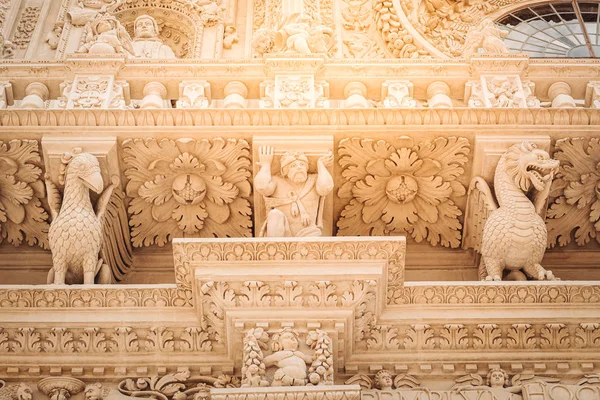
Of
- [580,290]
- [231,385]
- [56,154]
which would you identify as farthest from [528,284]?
[56,154]

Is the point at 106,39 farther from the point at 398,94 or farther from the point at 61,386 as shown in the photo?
the point at 61,386

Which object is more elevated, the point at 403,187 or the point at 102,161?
the point at 102,161

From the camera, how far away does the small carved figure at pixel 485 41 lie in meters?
10.5

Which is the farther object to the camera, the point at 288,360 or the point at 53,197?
the point at 53,197

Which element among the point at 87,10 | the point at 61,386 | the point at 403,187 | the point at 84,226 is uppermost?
the point at 87,10

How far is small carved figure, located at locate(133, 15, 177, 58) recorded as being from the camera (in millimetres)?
12352

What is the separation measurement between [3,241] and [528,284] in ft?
15.4

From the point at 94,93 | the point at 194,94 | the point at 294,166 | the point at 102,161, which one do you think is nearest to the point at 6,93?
the point at 94,93

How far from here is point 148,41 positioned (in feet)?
41.3

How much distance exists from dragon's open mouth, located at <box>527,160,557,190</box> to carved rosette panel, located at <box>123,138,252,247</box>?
7.98ft

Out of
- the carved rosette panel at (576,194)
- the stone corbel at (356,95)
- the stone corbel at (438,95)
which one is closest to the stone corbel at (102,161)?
the stone corbel at (356,95)

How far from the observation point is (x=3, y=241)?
31.5ft

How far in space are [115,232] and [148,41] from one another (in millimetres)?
3904

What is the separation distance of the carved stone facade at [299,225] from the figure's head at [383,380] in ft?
0.09
